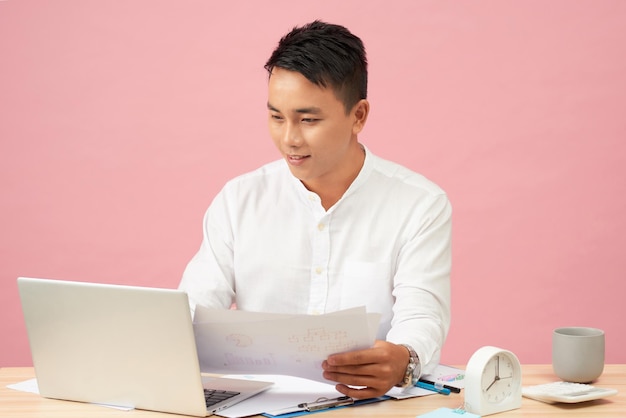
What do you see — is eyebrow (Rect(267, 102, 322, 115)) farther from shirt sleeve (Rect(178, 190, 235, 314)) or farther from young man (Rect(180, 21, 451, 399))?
shirt sleeve (Rect(178, 190, 235, 314))

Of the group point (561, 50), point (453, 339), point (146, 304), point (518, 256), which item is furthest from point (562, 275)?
point (146, 304)

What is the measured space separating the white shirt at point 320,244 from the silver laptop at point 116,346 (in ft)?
1.53

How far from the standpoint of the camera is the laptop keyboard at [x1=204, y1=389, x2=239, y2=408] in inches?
70.6

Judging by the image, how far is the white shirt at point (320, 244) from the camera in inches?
89.7

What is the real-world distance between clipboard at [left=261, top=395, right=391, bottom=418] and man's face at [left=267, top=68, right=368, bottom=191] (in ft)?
2.00

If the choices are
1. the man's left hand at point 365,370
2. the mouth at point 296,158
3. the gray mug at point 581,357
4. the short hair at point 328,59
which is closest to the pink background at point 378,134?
the short hair at point 328,59

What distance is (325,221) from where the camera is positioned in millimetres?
2354

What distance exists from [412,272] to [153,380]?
0.73 meters

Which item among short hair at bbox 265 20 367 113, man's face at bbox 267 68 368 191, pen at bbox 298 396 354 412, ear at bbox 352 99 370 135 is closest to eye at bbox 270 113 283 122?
man's face at bbox 267 68 368 191

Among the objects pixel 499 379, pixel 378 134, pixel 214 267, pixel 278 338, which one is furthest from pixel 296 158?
pixel 378 134

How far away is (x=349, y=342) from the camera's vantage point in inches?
68.4

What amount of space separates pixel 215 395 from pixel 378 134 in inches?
77.8

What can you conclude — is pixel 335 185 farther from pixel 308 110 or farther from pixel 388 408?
pixel 388 408

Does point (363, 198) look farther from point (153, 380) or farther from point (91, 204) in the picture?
point (91, 204)
